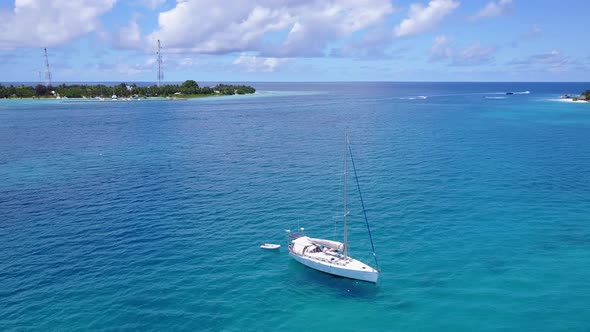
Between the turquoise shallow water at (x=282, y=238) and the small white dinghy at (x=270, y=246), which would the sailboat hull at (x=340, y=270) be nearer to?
the turquoise shallow water at (x=282, y=238)

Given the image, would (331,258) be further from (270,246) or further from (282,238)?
(282,238)

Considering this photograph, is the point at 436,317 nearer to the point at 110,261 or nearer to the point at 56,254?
the point at 110,261

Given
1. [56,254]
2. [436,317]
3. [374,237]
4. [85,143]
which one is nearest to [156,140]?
[85,143]

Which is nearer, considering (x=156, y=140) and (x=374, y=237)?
(x=374, y=237)

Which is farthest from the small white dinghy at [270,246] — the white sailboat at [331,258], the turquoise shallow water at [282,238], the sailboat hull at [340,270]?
the sailboat hull at [340,270]

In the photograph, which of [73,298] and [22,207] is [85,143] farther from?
[73,298]

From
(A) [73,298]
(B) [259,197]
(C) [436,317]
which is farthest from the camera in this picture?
(B) [259,197]

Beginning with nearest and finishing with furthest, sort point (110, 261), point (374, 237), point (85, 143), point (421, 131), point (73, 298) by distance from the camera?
point (73, 298)
point (110, 261)
point (374, 237)
point (85, 143)
point (421, 131)

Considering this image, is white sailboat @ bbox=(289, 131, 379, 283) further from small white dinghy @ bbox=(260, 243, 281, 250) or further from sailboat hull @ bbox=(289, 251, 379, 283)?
small white dinghy @ bbox=(260, 243, 281, 250)
